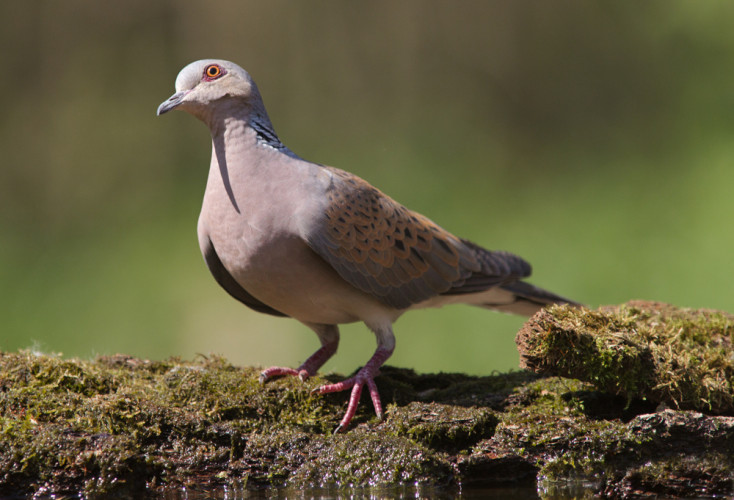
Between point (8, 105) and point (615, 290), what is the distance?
6198mm

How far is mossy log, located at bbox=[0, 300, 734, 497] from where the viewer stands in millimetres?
2760

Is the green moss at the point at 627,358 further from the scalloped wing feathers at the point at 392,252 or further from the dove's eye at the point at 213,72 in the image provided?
the dove's eye at the point at 213,72

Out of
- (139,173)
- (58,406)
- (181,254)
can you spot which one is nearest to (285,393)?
(58,406)

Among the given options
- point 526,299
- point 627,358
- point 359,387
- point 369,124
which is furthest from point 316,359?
point 369,124

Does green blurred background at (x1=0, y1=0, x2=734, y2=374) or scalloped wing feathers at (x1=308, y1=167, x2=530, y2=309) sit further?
green blurred background at (x1=0, y1=0, x2=734, y2=374)

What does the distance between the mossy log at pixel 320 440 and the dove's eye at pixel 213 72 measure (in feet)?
4.61

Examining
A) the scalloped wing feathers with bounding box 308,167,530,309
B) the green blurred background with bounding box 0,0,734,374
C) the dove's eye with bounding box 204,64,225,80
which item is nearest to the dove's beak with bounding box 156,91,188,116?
the dove's eye with bounding box 204,64,225,80

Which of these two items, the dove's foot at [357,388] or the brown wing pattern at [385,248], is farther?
the brown wing pattern at [385,248]

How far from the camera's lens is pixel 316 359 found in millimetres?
3891

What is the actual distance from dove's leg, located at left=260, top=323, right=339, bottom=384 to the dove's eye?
4.26 ft

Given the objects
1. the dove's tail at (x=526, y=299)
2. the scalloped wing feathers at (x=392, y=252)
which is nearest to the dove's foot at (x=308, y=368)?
the scalloped wing feathers at (x=392, y=252)

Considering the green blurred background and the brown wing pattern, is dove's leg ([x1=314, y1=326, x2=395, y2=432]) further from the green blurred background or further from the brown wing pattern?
the green blurred background

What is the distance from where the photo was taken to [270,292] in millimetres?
3561

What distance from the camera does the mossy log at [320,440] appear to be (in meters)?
2.76
